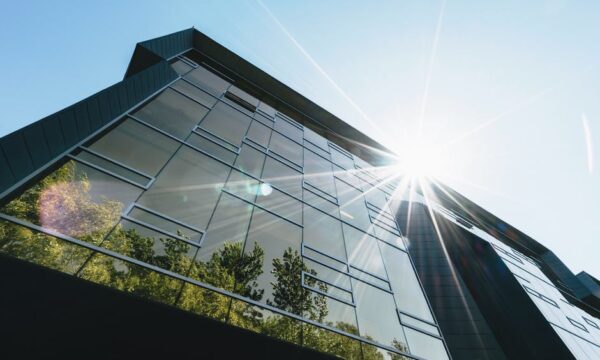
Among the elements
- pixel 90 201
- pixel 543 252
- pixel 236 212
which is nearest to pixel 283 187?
pixel 236 212

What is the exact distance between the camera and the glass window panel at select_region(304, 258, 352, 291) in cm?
718

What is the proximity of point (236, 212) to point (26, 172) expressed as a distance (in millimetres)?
3747

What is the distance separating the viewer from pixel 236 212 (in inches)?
271

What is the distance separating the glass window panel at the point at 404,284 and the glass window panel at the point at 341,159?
17.5 feet

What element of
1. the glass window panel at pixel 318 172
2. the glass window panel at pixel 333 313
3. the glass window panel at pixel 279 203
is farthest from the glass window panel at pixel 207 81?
the glass window panel at pixel 333 313

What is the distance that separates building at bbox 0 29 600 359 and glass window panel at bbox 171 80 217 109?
6 cm

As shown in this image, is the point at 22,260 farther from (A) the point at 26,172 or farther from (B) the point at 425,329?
(B) the point at 425,329

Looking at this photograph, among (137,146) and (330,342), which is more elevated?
(137,146)

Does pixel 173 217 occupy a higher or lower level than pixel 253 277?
higher

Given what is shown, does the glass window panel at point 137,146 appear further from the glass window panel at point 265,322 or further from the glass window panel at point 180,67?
Result: the glass window panel at point 180,67

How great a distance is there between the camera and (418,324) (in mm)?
7820

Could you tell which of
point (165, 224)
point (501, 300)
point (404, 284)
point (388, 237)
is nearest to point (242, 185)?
point (165, 224)

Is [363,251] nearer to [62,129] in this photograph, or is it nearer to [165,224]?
[165,224]

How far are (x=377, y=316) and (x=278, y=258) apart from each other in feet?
9.38
